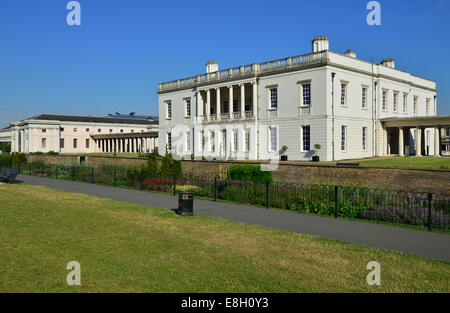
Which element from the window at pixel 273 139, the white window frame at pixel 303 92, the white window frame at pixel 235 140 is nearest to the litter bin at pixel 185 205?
the white window frame at pixel 303 92

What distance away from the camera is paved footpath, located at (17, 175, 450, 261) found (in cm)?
968

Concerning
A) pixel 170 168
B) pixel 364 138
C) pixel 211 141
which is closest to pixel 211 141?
pixel 211 141

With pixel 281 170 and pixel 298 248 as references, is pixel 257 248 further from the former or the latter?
pixel 281 170

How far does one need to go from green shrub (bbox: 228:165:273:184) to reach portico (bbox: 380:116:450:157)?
2344 cm

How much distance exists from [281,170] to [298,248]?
12713 mm

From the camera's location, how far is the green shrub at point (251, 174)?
765 inches

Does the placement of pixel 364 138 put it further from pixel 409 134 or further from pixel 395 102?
pixel 409 134

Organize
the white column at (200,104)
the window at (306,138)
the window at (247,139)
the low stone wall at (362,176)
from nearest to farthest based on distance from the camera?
the low stone wall at (362,176), the window at (306,138), the window at (247,139), the white column at (200,104)

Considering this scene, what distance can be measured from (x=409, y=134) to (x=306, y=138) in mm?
14501

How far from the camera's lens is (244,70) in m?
42.8

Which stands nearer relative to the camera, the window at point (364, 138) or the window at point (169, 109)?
the window at point (364, 138)

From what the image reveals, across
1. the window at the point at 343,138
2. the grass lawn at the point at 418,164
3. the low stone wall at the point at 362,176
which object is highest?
the window at the point at 343,138

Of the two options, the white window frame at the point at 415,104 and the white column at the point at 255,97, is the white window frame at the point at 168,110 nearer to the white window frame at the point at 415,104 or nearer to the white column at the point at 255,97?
the white column at the point at 255,97

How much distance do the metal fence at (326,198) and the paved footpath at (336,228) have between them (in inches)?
37.1
